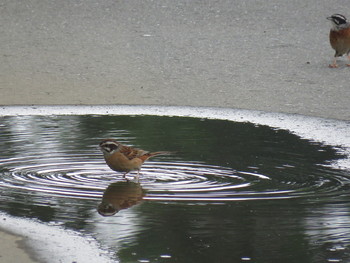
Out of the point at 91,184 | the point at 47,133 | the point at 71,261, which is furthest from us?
the point at 47,133

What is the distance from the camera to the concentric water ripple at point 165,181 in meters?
7.17

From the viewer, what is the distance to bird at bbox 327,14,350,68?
47.4 ft

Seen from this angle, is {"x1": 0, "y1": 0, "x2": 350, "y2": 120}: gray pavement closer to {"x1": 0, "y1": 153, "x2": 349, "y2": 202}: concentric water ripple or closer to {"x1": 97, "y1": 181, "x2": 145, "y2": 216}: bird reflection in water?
{"x1": 0, "y1": 153, "x2": 349, "y2": 202}: concentric water ripple

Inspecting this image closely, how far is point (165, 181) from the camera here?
7629 mm

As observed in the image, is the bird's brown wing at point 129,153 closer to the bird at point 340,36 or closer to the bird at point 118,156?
the bird at point 118,156

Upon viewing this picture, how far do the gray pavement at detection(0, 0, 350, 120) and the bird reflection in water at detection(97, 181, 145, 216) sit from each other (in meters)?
4.31

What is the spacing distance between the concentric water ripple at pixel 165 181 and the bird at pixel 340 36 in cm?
674

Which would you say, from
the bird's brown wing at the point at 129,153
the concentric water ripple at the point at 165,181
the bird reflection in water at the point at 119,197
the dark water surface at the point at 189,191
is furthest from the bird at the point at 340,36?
the bird reflection in water at the point at 119,197

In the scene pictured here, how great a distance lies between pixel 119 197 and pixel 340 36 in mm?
8166

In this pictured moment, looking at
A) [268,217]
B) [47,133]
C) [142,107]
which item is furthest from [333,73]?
[268,217]

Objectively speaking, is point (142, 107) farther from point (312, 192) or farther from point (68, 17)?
point (68, 17)

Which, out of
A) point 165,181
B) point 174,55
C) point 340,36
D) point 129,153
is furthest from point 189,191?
point 174,55

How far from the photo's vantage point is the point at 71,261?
5.51 meters

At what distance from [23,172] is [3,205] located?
1.04m
